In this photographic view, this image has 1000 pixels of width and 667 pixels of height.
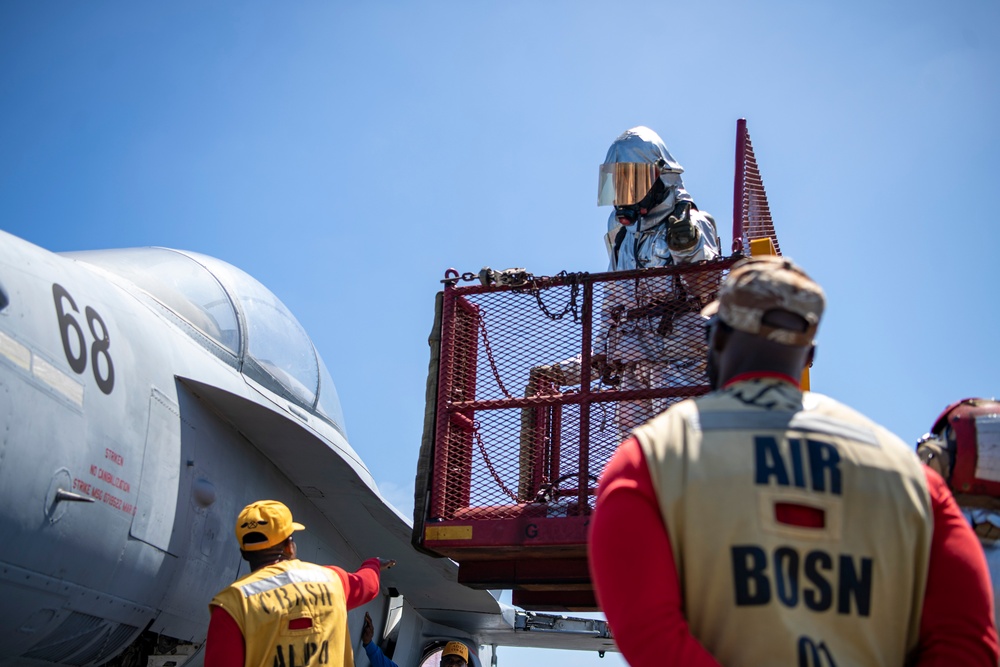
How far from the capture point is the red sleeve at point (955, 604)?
1.90 m

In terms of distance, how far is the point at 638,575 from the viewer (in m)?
1.86

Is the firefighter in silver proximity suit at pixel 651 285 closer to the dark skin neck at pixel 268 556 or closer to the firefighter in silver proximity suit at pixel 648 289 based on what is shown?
the firefighter in silver proximity suit at pixel 648 289

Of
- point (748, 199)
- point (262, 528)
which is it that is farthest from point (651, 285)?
point (262, 528)

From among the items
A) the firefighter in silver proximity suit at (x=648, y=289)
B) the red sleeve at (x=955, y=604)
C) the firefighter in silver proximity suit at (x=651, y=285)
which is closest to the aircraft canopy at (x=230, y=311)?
the firefighter in silver proximity suit at (x=648, y=289)

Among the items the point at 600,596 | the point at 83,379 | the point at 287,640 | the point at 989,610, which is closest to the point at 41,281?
the point at 83,379

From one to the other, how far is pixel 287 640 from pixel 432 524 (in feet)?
4.66

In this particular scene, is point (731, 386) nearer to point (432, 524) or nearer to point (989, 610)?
point (989, 610)

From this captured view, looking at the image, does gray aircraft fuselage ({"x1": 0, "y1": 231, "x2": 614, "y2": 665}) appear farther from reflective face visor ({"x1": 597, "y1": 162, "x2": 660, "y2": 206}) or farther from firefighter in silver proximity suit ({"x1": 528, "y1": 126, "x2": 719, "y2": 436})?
reflective face visor ({"x1": 597, "y1": 162, "x2": 660, "y2": 206})

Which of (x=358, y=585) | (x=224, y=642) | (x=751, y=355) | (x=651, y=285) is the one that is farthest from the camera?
(x=651, y=285)

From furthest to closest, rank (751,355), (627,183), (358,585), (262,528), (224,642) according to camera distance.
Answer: (627,183) < (358,585) < (262,528) < (224,642) < (751,355)

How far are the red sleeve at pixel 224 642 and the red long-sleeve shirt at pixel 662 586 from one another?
2.59 m

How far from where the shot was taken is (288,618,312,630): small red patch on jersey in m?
4.19

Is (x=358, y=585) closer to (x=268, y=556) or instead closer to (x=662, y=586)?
(x=268, y=556)

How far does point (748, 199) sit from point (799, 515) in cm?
521
